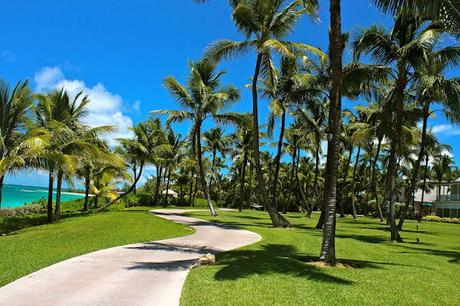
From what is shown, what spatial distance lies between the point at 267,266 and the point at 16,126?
14516 millimetres

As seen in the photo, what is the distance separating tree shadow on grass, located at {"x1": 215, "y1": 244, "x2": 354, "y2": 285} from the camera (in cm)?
854

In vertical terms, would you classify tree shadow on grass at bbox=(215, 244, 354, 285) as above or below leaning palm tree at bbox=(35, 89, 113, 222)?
below

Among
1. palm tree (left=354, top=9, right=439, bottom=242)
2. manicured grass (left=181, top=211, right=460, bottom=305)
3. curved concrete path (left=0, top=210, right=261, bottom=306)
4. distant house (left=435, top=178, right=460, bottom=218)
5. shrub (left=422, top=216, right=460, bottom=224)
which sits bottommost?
curved concrete path (left=0, top=210, right=261, bottom=306)

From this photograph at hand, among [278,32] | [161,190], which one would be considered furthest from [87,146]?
[161,190]

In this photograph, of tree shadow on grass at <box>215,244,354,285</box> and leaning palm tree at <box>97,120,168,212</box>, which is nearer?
tree shadow on grass at <box>215,244,354,285</box>

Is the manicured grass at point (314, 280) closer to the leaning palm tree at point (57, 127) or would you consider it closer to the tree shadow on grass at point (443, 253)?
the tree shadow on grass at point (443, 253)

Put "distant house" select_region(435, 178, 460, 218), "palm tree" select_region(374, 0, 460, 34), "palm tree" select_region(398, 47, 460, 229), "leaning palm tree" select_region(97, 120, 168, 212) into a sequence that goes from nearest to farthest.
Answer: "palm tree" select_region(374, 0, 460, 34) < "palm tree" select_region(398, 47, 460, 229) < "leaning palm tree" select_region(97, 120, 168, 212) < "distant house" select_region(435, 178, 460, 218)

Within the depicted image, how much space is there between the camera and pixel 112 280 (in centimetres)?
771

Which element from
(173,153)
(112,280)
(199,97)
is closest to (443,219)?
(173,153)

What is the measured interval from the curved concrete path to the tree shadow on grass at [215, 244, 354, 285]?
865 mm

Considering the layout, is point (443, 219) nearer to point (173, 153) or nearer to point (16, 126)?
point (173, 153)

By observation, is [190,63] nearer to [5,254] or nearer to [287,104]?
[287,104]

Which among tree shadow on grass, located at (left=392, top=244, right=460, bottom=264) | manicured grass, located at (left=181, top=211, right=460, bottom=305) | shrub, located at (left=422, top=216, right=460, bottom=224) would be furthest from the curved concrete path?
shrub, located at (left=422, top=216, right=460, bottom=224)

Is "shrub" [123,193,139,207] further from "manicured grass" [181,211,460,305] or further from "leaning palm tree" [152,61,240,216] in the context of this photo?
"manicured grass" [181,211,460,305]
